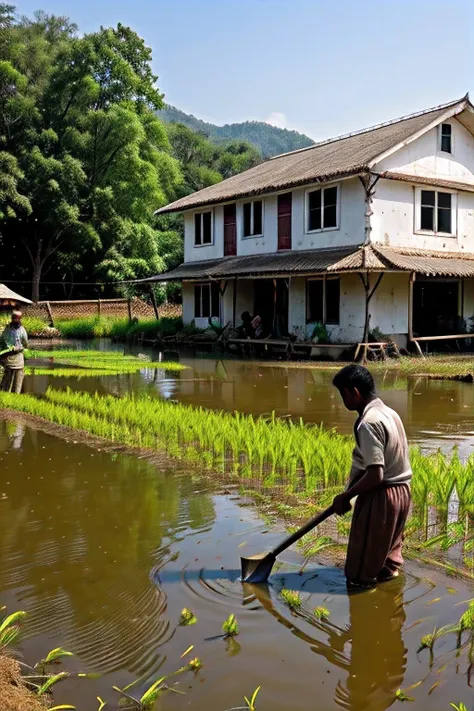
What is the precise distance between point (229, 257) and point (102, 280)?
36.5 feet

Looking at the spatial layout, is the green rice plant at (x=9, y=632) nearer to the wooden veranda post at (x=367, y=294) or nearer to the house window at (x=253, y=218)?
the wooden veranda post at (x=367, y=294)

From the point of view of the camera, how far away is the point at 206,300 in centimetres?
2577

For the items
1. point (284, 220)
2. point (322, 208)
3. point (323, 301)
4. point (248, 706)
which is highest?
point (322, 208)

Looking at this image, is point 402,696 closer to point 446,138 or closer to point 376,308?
point 376,308

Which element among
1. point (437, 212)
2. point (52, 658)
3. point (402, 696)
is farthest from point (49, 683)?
point (437, 212)

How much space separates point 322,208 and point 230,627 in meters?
18.1

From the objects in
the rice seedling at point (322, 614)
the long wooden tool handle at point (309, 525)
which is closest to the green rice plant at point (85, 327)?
the long wooden tool handle at point (309, 525)

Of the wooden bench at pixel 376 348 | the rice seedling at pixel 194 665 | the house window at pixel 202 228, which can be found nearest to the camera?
the rice seedling at pixel 194 665

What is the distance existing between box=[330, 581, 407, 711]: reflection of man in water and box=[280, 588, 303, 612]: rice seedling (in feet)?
0.98

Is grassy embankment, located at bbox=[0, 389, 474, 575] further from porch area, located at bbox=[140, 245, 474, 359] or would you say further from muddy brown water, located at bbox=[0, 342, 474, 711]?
porch area, located at bbox=[140, 245, 474, 359]

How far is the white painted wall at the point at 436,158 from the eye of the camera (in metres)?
19.9

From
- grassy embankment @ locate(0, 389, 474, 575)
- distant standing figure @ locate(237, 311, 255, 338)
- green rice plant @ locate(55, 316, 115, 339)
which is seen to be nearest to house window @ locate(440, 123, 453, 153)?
distant standing figure @ locate(237, 311, 255, 338)

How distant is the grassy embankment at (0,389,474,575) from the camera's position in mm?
5051

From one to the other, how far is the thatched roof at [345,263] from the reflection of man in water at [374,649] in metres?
14.2
